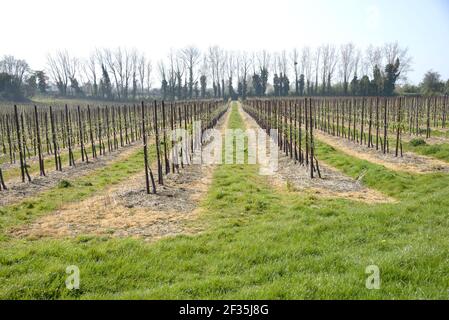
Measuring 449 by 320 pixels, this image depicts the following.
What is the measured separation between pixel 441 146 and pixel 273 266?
13.9 metres

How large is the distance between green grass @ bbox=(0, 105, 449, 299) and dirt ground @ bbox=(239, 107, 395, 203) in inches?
59.0

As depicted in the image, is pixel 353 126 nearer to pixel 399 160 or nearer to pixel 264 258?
pixel 399 160

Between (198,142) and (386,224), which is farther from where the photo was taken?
(198,142)

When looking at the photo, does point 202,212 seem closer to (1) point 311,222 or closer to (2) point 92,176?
(1) point 311,222

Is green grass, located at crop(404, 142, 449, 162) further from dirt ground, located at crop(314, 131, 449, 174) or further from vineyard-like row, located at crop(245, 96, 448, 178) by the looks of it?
vineyard-like row, located at crop(245, 96, 448, 178)

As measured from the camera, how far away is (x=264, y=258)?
566cm

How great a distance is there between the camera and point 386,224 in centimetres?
679

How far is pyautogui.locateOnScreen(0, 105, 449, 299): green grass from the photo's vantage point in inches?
177

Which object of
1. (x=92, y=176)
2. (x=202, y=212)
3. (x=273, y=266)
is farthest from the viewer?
(x=92, y=176)

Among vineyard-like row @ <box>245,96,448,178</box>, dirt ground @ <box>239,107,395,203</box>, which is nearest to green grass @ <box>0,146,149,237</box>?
dirt ground @ <box>239,107,395,203</box>

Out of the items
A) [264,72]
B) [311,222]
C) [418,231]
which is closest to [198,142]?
[311,222]

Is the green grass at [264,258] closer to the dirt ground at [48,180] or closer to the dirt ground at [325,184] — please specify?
the dirt ground at [325,184]

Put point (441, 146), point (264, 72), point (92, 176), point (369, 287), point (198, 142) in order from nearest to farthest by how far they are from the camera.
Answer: point (369, 287) → point (92, 176) → point (441, 146) → point (198, 142) → point (264, 72)

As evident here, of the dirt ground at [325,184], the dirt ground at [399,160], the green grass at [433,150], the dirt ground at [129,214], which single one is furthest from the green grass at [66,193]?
the green grass at [433,150]
